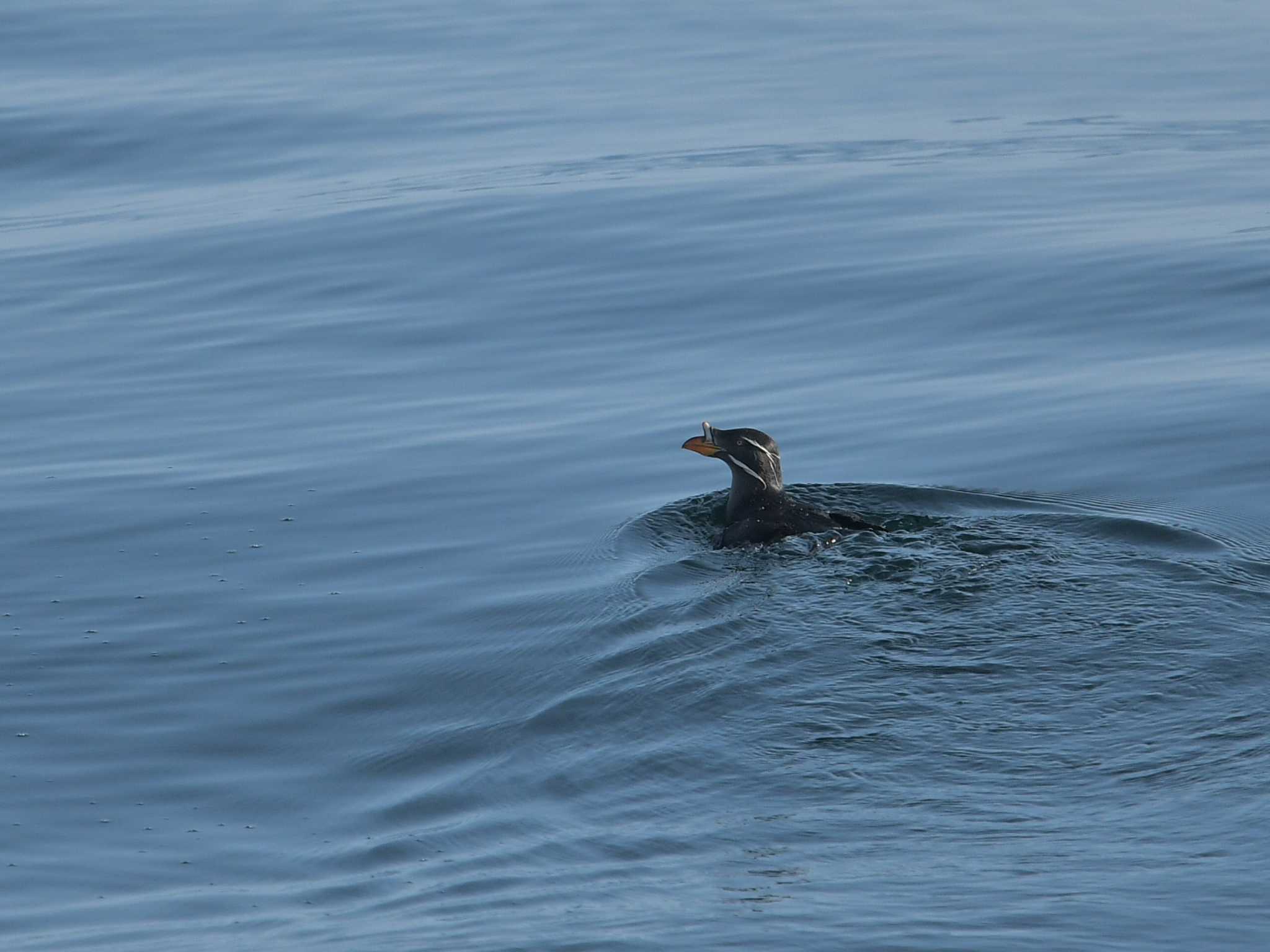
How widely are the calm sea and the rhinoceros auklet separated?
0.30 metres

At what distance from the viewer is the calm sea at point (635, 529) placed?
6.03 meters

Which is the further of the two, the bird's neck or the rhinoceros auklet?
the bird's neck

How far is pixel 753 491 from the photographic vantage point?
33.6 ft

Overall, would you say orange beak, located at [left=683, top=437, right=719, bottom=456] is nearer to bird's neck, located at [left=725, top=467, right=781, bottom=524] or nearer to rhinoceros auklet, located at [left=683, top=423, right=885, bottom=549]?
rhinoceros auklet, located at [left=683, top=423, right=885, bottom=549]

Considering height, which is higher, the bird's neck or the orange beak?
the orange beak

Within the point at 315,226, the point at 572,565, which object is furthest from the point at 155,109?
the point at 572,565

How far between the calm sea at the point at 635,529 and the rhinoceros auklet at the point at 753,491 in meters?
0.30

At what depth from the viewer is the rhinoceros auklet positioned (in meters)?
9.87

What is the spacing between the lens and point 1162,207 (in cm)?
1744

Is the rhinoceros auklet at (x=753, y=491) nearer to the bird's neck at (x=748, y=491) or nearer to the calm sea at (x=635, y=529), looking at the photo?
the bird's neck at (x=748, y=491)

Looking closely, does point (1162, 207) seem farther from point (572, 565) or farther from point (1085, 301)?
point (572, 565)

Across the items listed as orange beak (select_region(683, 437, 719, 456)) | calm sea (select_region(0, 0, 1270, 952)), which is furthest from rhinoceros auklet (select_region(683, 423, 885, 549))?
calm sea (select_region(0, 0, 1270, 952))

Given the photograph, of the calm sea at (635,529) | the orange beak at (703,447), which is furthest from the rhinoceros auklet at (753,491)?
the calm sea at (635,529)

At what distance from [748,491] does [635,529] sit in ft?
2.25
